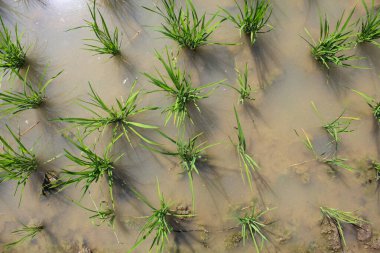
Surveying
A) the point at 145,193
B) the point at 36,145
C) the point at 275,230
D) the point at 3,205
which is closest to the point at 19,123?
the point at 36,145

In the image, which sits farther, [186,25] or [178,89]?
[186,25]

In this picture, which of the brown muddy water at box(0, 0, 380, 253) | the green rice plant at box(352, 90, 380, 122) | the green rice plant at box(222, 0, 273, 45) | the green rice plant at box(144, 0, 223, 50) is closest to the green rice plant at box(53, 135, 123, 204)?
the brown muddy water at box(0, 0, 380, 253)

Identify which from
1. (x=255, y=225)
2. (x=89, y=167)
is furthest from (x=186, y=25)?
(x=255, y=225)

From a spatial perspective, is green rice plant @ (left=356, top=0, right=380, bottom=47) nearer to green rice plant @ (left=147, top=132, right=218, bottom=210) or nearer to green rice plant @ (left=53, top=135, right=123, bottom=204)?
green rice plant @ (left=147, top=132, right=218, bottom=210)

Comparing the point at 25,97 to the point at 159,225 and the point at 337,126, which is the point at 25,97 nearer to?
the point at 159,225

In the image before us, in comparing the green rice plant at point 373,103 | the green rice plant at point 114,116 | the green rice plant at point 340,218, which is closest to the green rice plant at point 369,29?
the green rice plant at point 373,103

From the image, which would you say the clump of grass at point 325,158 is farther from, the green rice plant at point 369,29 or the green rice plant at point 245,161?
the green rice plant at point 369,29
